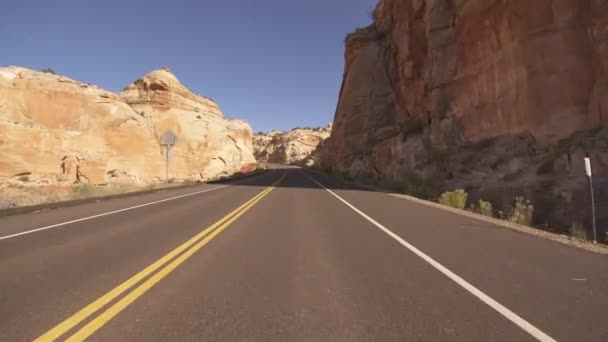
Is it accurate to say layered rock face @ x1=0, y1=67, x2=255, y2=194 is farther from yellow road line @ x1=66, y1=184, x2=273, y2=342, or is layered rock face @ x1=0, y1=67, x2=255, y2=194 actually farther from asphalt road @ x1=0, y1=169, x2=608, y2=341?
yellow road line @ x1=66, y1=184, x2=273, y2=342

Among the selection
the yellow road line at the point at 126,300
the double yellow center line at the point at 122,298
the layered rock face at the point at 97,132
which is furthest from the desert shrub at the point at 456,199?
the layered rock face at the point at 97,132

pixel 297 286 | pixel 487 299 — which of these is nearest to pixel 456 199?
pixel 487 299

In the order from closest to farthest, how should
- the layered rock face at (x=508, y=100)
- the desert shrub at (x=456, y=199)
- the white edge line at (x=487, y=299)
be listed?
the white edge line at (x=487, y=299) → the desert shrub at (x=456, y=199) → the layered rock face at (x=508, y=100)

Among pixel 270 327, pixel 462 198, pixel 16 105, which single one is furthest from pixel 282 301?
pixel 16 105

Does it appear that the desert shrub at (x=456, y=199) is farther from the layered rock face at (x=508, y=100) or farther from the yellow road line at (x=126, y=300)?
the yellow road line at (x=126, y=300)

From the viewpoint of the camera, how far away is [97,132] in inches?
1216

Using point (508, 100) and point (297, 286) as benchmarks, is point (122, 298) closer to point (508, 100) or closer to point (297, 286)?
point (297, 286)

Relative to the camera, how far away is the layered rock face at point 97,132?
24750 mm

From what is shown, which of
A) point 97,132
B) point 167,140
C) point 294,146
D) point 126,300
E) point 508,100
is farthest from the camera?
point 294,146

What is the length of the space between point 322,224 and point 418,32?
28940mm

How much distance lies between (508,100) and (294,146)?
104714 mm

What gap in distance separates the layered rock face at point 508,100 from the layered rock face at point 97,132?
22.8m

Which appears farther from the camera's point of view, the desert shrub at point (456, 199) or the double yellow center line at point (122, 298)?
the desert shrub at point (456, 199)

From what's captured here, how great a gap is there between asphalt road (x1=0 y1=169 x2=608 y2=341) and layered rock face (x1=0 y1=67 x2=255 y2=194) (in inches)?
819
